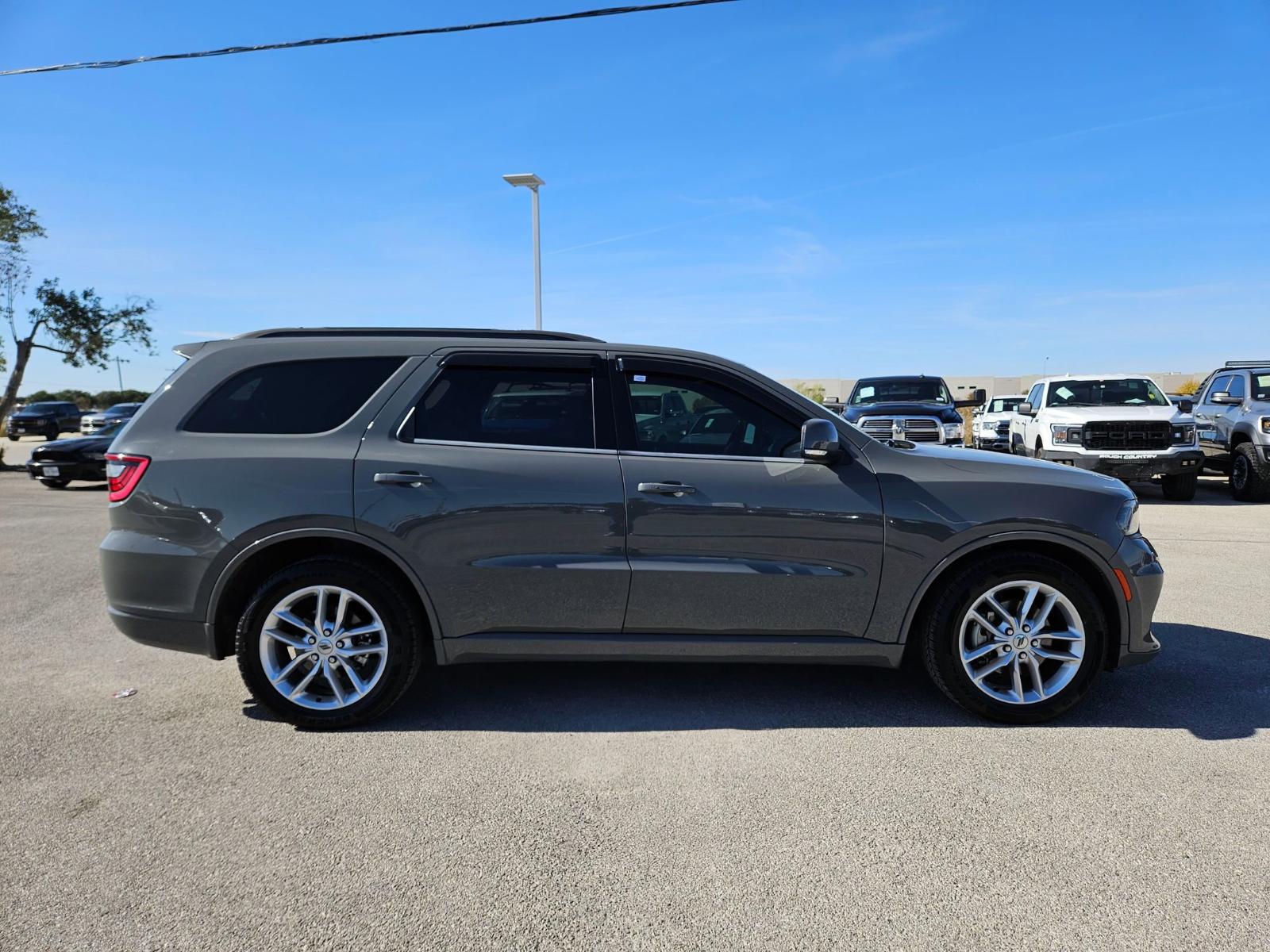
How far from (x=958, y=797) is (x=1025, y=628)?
108 centimetres

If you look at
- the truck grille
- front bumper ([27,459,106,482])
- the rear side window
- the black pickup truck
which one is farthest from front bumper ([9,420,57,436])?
the rear side window

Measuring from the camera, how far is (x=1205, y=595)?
680 centimetres

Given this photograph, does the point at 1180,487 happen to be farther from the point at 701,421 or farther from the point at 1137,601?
the point at 701,421

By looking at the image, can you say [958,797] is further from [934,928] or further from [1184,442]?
[1184,442]

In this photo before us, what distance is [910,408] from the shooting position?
1477 cm

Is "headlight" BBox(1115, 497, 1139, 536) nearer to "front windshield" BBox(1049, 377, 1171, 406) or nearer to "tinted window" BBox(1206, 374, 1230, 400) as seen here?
"front windshield" BBox(1049, 377, 1171, 406)

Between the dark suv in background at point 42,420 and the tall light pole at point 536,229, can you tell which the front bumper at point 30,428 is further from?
the tall light pole at point 536,229

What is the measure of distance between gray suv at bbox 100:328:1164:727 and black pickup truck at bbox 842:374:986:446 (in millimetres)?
8727

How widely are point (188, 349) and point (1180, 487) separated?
45.2ft

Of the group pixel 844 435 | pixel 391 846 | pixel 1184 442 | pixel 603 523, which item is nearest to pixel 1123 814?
pixel 844 435

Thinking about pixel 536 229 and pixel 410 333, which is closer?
pixel 410 333

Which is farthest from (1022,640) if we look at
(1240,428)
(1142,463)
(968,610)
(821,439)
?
(1240,428)

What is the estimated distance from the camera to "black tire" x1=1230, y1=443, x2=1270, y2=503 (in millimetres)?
A: 12984

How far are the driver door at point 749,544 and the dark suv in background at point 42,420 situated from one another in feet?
135
